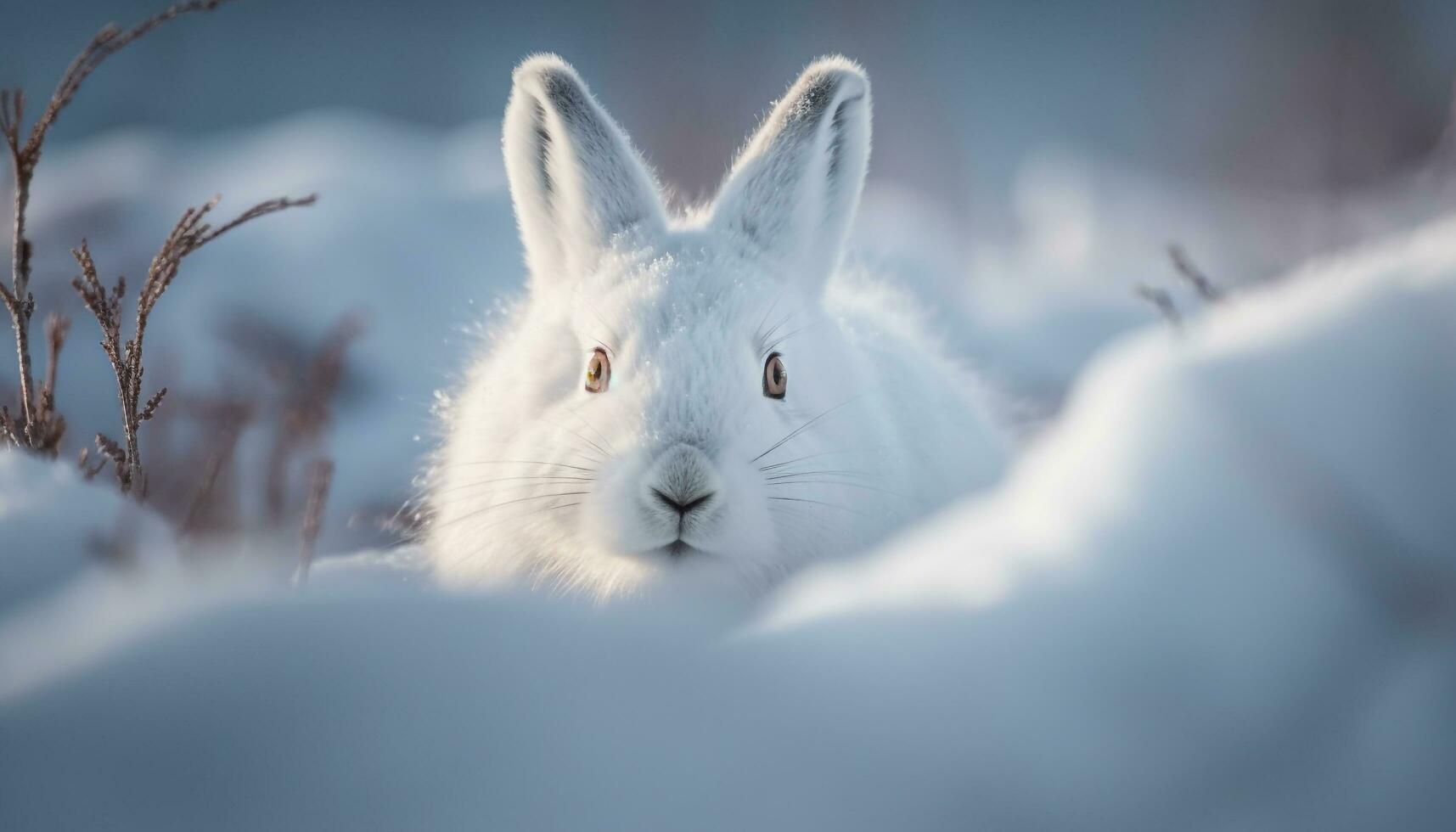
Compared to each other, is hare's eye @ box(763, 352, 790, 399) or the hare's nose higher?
hare's eye @ box(763, 352, 790, 399)

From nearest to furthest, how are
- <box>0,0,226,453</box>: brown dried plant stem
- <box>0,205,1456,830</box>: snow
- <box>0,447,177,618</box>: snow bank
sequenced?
<box>0,205,1456,830</box>: snow < <box>0,447,177,618</box>: snow bank < <box>0,0,226,453</box>: brown dried plant stem

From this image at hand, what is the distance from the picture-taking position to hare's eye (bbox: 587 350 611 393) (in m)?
2.97

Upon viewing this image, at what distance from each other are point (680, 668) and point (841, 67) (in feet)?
9.33

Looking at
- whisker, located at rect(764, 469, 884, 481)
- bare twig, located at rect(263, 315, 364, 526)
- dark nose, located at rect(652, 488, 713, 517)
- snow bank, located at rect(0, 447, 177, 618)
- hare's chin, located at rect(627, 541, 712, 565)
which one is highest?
bare twig, located at rect(263, 315, 364, 526)

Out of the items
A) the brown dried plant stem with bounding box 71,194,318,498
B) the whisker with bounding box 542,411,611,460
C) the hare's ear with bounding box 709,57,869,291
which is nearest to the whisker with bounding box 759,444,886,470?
the whisker with bounding box 542,411,611,460

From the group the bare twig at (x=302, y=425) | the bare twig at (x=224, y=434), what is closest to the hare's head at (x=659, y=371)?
the bare twig at (x=302, y=425)

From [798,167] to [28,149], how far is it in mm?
2329

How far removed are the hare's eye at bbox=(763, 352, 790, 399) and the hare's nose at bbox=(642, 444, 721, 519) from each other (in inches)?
25.3

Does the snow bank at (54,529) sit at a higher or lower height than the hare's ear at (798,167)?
lower

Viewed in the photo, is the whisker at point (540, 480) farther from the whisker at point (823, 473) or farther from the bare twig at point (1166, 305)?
the bare twig at point (1166, 305)

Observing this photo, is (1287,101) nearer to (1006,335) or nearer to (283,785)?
(1006,335)

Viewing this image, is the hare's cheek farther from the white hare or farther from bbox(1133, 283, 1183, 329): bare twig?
bbox(1133, 283, 1183, 329): bare twig

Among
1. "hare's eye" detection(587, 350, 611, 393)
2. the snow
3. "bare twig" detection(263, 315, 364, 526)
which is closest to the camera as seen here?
the snow

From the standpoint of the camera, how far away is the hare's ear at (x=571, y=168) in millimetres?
3402
